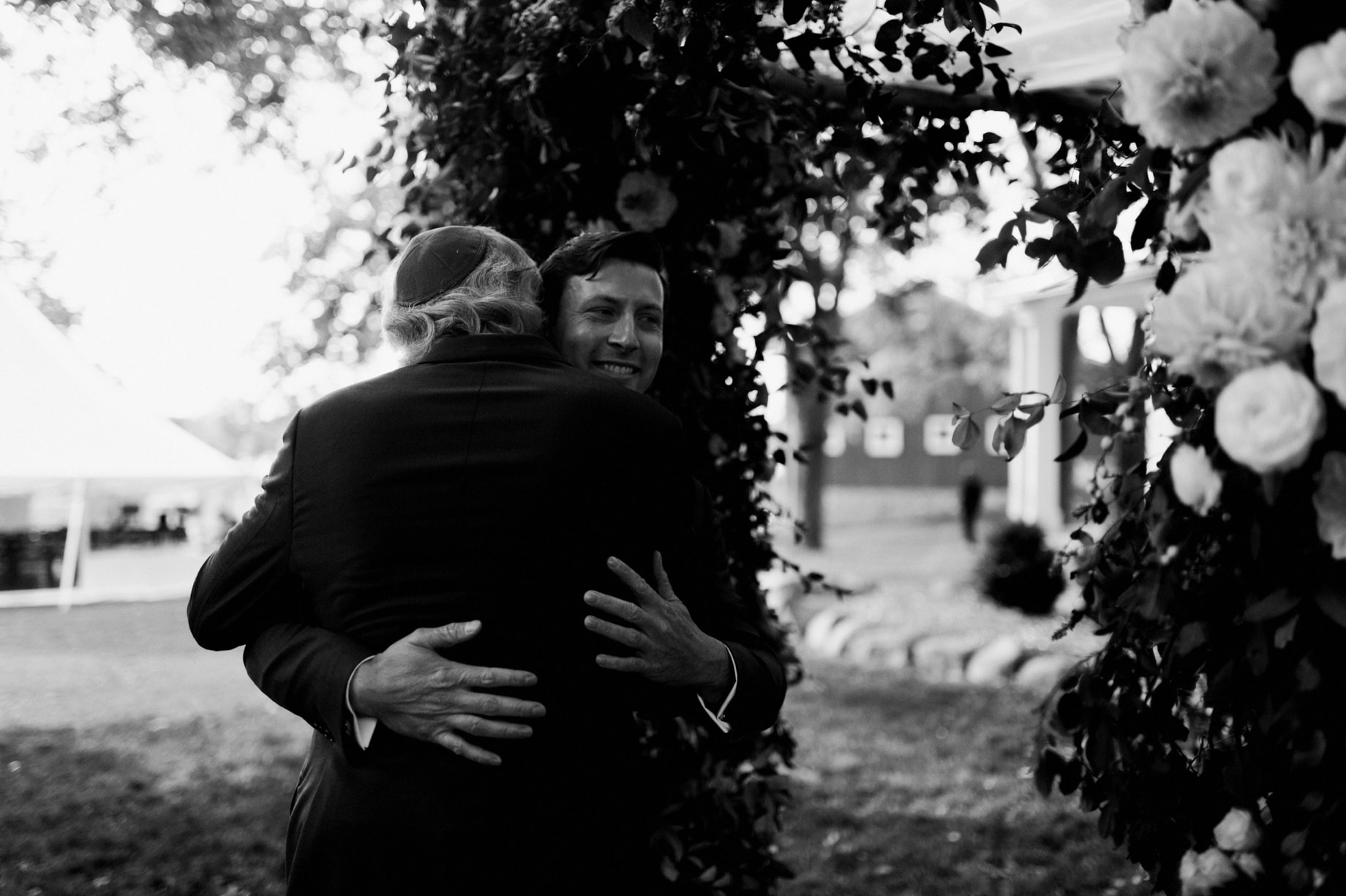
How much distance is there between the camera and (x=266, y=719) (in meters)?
7.18

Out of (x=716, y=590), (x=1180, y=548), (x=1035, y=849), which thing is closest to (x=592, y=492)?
(x=716, y=590)

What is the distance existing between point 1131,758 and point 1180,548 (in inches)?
17.0

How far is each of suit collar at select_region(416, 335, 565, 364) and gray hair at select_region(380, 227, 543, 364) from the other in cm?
3

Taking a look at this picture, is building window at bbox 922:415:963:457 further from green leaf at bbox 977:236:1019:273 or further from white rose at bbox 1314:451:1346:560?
white rose at bbox 1314:451:1346:560

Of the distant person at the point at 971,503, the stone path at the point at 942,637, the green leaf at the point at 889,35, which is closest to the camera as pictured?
the green leaf at the point at 889,35

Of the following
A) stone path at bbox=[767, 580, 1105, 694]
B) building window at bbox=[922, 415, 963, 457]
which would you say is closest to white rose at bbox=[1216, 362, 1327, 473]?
stone path at bbox=[767, 580, 1105, 694]

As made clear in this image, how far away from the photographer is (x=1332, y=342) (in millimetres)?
1037

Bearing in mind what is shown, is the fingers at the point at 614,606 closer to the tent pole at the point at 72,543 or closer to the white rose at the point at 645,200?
the white rose at the point at 645,200

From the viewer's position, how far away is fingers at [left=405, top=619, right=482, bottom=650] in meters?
1.56

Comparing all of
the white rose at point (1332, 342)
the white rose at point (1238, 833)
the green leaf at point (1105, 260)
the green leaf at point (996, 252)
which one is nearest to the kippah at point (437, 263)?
the green leaf at point (996, 252)

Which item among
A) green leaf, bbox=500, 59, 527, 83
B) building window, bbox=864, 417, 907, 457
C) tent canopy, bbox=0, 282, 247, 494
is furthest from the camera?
building window, bbox=864, 417, 907, 457

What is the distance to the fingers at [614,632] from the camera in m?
1.61

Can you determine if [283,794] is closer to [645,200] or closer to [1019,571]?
[645,200]

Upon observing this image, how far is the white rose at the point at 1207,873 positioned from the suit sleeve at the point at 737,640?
670 mm
